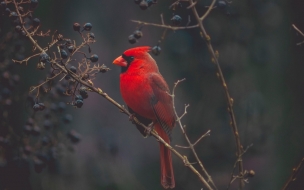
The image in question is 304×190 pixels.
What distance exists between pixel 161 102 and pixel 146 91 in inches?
2.5

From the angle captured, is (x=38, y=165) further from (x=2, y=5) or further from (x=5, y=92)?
(x=2, y=5)

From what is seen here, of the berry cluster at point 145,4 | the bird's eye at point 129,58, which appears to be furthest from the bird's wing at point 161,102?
the berry cluster at point 145,4

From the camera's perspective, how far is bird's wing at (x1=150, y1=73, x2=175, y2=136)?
1.80 metres

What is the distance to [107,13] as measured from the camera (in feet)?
12.4

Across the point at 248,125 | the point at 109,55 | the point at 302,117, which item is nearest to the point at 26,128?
the point at 248,125

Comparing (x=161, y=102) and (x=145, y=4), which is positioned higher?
(x=145, y=4)

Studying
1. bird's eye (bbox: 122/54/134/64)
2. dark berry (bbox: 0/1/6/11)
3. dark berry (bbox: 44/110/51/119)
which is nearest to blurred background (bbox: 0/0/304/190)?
dark berry (bbox: 44/110/51/119)

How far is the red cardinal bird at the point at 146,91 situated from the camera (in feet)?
5.90

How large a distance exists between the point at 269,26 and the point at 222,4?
1.39m

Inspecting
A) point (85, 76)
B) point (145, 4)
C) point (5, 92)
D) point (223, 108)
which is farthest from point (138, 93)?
point (223, 108)

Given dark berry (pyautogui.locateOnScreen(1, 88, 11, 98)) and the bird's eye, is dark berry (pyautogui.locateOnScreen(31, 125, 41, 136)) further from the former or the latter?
the bird's eye

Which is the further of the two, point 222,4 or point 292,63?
point 292,63

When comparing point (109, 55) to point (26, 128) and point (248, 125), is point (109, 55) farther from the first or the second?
point (26, 128)

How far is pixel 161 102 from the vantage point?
6.22ft
